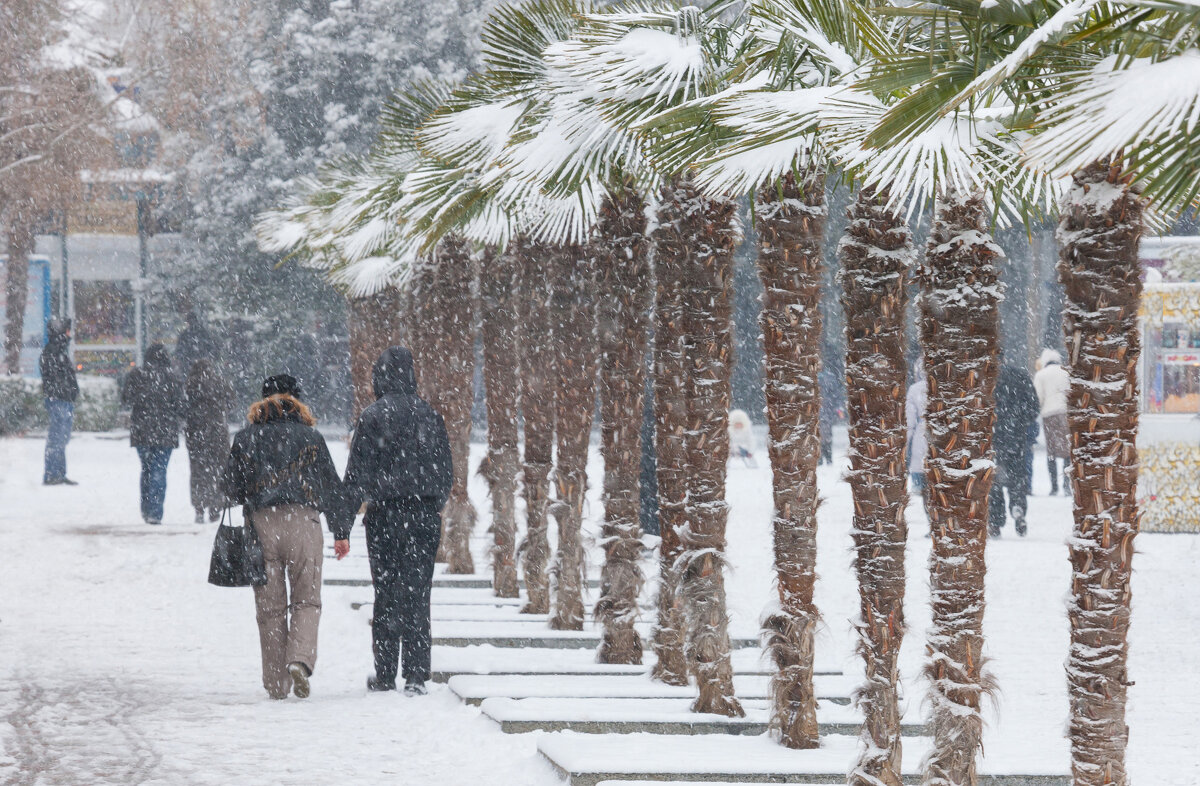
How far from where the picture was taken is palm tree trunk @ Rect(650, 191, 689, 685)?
8.45 m

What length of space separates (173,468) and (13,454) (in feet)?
8.46

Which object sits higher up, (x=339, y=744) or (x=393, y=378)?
(x=393, y=378)

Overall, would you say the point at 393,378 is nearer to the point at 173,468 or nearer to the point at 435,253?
the point at 435,253

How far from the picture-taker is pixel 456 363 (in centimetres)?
1455

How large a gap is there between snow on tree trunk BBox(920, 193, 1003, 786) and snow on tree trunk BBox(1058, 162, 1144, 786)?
584mm

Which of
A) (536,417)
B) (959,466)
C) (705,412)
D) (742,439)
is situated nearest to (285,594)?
(705,412)

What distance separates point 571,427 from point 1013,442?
25.7 ft

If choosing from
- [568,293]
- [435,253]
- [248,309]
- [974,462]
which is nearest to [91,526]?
[435,253]

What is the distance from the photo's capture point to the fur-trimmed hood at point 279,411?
942 cm

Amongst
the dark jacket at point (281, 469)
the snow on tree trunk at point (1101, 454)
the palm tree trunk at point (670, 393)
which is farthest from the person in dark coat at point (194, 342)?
the snow on tree trunk at point (1101, 454)

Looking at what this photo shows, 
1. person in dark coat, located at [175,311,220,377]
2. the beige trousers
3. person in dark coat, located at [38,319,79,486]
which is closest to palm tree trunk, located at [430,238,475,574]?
the beige trousers

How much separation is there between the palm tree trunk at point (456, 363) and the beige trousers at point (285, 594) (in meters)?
5.02

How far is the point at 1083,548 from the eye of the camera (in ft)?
18.1

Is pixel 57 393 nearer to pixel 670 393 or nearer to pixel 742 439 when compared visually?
pixel 742 439
